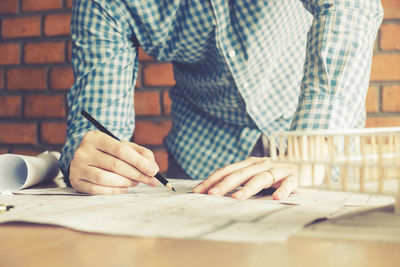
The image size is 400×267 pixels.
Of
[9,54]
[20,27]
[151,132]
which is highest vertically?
[20,27]

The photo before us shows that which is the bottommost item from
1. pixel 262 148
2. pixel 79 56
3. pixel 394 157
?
pixel 262 148

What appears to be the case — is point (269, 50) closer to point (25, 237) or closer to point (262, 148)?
point (262, 148)

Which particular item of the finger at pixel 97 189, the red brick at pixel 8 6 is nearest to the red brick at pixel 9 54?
the red brick at pixel 8 6

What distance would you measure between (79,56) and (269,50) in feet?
1.57

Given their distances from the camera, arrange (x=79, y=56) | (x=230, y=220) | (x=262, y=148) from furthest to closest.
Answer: (x=262, y=148)
(x=79, y=56)
(x=230, y=220)

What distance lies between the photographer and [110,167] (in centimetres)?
68

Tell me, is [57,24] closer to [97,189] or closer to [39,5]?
[39,5]

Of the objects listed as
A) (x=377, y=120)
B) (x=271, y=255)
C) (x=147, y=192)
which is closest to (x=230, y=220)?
(x=271, y=255)

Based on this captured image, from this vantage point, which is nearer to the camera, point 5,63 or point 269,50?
point 269,50

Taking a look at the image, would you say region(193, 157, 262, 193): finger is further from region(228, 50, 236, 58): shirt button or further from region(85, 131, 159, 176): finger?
region(228, 50, 236, 58): shirt button

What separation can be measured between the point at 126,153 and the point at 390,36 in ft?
3.81

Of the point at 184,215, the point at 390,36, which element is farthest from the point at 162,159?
the point at 184,215

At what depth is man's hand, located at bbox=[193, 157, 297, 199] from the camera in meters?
0.57

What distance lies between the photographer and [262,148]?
1088 millimetres
